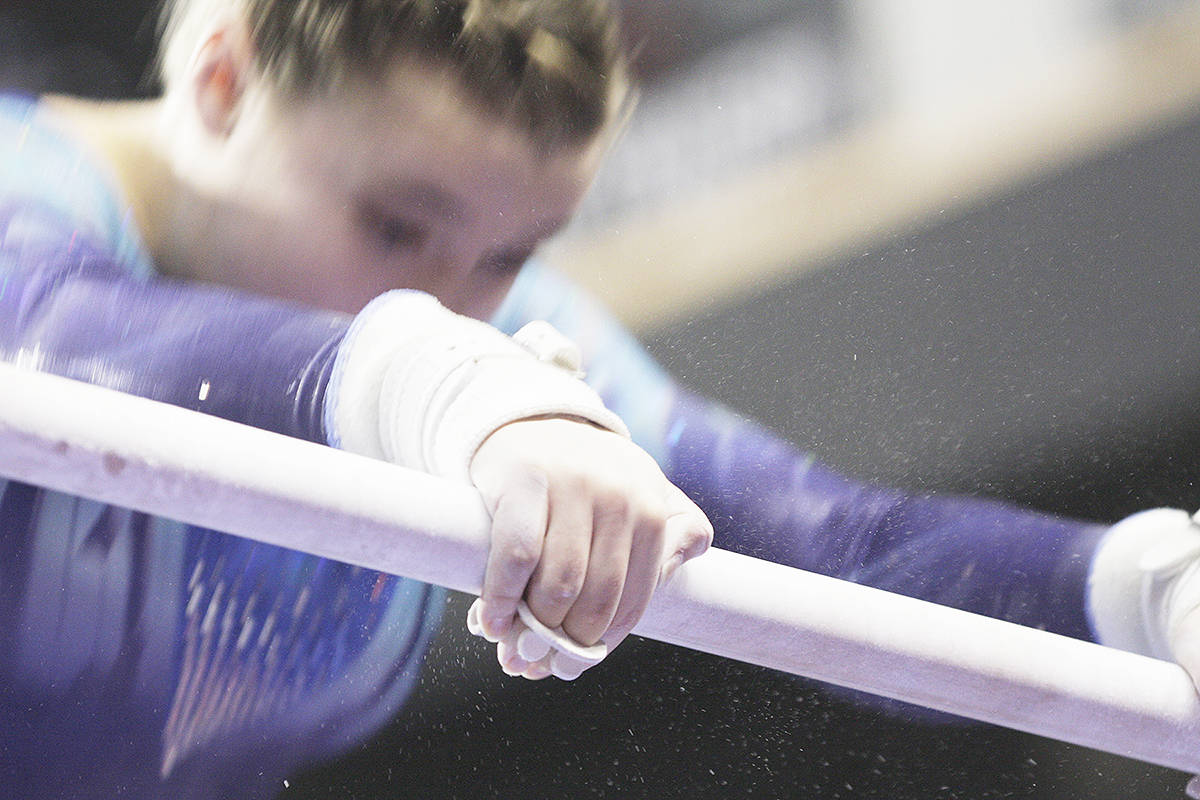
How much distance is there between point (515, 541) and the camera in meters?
0.19

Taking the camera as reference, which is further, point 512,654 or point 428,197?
point 428,197

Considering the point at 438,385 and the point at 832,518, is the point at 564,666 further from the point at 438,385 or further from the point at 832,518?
the point at 832,518

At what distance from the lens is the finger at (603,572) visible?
19 cm

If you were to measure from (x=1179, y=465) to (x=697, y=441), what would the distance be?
34cm

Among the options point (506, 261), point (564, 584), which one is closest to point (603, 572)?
point (564, 584)

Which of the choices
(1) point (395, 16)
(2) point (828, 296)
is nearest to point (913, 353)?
(2) point (828, 296)

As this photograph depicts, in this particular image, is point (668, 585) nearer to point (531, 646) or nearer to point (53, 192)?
point (531, 646)

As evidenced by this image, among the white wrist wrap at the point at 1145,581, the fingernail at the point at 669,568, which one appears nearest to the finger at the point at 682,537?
the fingernail at the point at 669,568

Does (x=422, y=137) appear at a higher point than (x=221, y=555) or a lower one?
higher

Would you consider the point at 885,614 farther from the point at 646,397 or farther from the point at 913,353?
the point at 913,353

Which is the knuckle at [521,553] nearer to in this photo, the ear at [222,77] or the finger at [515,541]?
the finger at [515,541]

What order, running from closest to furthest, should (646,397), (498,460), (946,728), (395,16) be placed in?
(498,460)
(395,16)
(646,397)
(946,728)

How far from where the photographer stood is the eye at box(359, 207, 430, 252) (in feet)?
1.06

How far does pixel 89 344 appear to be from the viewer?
0.78ft
